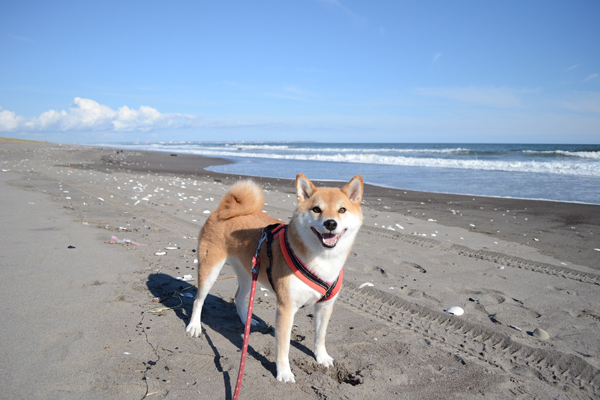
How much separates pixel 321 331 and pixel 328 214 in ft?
3.92

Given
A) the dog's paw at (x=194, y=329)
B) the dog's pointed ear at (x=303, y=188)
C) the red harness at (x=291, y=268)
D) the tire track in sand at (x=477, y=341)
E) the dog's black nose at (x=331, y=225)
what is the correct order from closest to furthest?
the dog's black nose at (x=331, y=225) → the red harness at (x=291, y=268) → the tire track in sand at (x=477, y=341) → the dog's pointed ear at (x=303, y=188) → the dog's paw at (x=194, y=329)

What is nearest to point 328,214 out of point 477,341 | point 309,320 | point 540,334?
point 309,320

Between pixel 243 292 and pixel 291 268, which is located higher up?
pixel 291 268

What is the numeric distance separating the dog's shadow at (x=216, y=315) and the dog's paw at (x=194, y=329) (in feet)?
0.30

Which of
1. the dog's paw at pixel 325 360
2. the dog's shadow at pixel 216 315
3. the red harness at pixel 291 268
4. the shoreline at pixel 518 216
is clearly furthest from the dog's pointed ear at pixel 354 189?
the shoreline at pixel 518 216

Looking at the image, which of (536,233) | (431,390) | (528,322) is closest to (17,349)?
(431,390)

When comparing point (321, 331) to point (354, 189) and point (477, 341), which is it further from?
point (477, 341)

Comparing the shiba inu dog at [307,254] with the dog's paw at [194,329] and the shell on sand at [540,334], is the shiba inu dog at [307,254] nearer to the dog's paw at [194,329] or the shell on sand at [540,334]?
the dog's paw at [194,329]

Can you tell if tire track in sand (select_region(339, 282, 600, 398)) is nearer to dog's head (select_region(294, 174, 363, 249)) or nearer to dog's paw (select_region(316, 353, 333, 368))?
dog's paw (select_region(316, 353, 333, 368))

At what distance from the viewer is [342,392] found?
109 inches

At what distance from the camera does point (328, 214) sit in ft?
9.27

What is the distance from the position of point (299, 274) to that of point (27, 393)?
214 centimetres

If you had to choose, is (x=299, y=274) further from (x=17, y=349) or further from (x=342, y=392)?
(x=17, y=349)

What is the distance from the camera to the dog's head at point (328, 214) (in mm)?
2770
